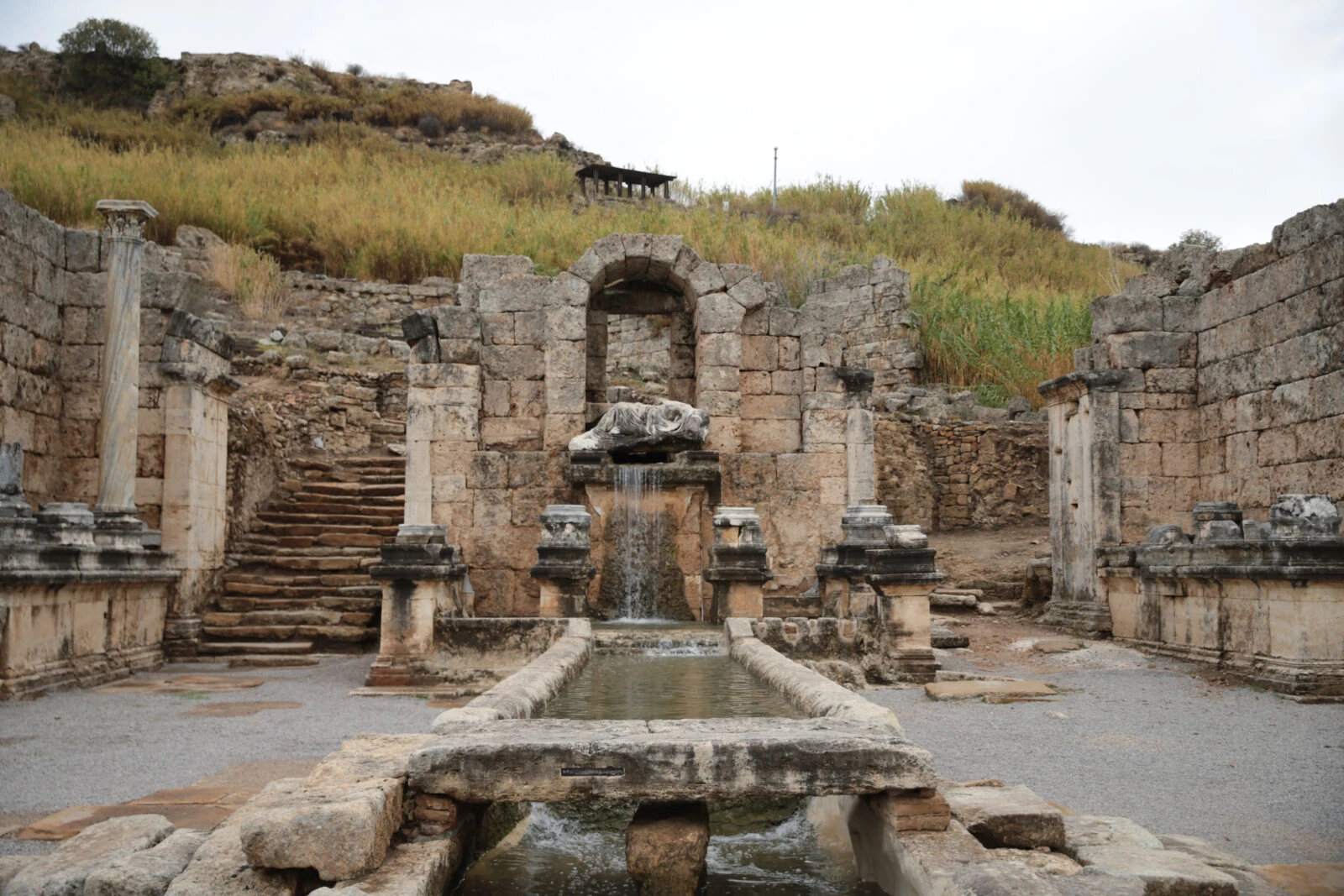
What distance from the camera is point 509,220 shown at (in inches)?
863

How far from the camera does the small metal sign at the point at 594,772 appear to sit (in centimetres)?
349

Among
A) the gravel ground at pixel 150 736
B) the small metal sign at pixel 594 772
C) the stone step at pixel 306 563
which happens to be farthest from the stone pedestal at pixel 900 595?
the stone step at pixel 306 563

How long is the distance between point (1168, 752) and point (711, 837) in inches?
125

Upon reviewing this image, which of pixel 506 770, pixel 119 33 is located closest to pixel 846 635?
pixel 506 770

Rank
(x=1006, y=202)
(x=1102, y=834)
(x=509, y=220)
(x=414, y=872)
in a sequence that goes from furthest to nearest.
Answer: (x=1006, y=202), (x=509, y=220), (x=1102, y=834), (x=414, y=872)

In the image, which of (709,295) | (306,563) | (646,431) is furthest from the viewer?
(306,563)

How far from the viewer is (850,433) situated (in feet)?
36.4

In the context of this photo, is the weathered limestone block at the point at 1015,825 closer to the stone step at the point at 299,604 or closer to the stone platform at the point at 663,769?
the stone platform at the point at 663,769

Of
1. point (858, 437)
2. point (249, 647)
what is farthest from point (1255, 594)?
point (249, 647)

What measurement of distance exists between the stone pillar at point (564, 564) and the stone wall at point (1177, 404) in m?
5.89

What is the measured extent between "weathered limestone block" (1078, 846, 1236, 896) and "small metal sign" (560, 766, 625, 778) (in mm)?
1723

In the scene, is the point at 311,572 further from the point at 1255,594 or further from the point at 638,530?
the point at 1255,594

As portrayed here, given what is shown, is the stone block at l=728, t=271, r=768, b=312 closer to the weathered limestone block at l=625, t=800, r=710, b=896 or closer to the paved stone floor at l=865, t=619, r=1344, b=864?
the paved stone floor at l=865, t=619, r=1344, b=864

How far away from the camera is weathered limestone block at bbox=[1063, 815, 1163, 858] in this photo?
3.88 m
